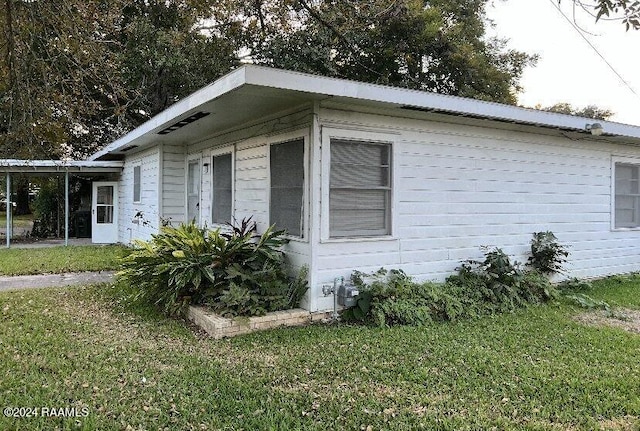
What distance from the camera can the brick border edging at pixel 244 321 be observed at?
4.55m

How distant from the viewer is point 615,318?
5508 mm

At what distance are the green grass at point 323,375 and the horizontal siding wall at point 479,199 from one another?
103cm

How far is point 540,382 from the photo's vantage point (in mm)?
3434

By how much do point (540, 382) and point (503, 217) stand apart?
3583 mm

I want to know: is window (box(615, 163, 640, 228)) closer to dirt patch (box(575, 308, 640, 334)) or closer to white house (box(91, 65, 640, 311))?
white house (box(91, 65, 640, 311))

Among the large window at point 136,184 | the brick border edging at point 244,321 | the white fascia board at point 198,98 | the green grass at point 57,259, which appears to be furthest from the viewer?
the large window at point 136,184

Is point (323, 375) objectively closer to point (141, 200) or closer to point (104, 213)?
point (141, 200)

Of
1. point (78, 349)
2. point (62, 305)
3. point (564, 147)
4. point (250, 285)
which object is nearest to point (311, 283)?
point (250, 285)

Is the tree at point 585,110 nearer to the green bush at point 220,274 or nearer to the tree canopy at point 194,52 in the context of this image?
the tree canopy at point 194,52

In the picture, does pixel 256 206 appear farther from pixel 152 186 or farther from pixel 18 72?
pixel 152 186

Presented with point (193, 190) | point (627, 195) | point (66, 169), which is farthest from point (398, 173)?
point (66, 169)

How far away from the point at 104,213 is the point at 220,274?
9.53 metres

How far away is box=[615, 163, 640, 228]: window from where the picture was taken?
Answer: 834 cm

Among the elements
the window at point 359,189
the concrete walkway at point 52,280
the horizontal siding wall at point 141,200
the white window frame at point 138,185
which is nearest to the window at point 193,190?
the horizontal siding wall at point 141,200
